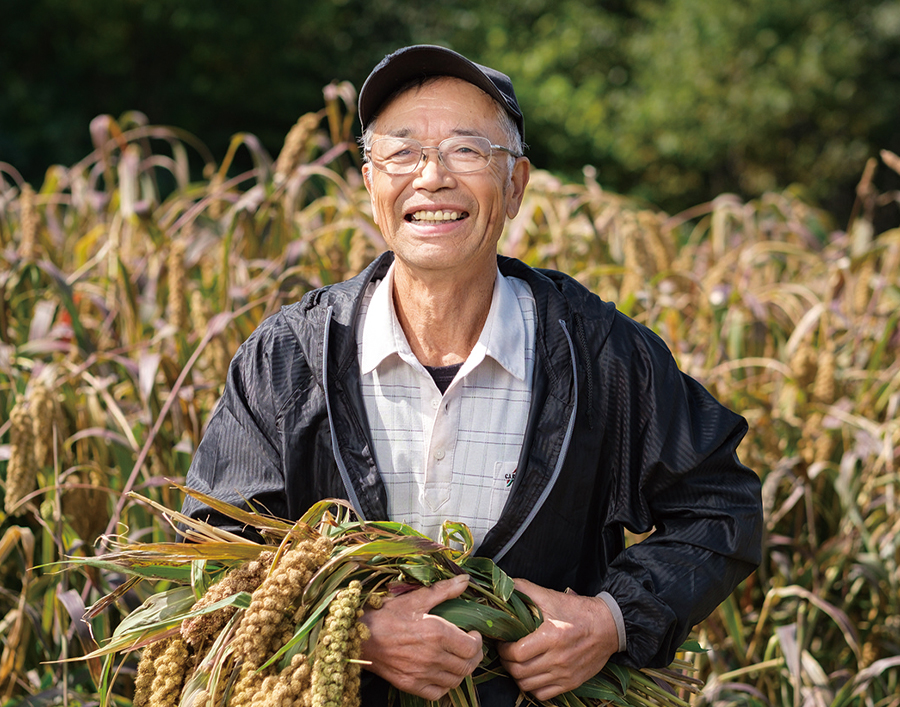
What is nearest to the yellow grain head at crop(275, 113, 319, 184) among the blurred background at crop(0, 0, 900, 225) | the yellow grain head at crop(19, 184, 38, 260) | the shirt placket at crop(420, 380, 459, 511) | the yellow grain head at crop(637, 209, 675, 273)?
the yellow grain head at crop(19, 184, 38, 260)

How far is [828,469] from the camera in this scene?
2533mm

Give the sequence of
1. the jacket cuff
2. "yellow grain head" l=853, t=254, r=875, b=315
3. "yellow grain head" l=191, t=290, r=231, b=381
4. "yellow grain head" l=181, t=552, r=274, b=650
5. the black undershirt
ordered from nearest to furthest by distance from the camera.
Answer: "yellow grain head" l=181, t=552, r=274, b=650 → the jacket cuff → the black undershirt → "yellow grain head" l=191, t=290, r=231, b=381 → "yellow grain head" l=853, t=254, r=875, b=315

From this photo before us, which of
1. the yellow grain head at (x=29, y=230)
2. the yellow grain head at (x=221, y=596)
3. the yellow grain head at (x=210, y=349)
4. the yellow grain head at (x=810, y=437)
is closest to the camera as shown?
the yellow grain head at (x=221, y=596)

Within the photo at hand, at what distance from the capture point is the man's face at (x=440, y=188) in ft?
4.98

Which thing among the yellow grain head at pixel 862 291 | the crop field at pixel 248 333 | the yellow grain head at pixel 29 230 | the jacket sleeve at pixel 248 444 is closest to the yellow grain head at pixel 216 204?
the crop field at pixel 248 333

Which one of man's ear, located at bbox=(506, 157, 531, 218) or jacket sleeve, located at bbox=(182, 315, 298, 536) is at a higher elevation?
man's ear, located at bbox=(506, 157, 531, 218)

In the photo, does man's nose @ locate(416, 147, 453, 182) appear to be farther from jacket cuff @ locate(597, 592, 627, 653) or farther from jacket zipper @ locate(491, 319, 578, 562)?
jacket cuff @ locate(597, 592, 627, 653)

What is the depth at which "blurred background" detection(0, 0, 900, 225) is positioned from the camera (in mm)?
11070

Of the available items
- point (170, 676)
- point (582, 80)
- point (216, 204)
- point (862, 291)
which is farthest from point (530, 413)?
point (582, 80)

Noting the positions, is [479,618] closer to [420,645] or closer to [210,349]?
[420,645]

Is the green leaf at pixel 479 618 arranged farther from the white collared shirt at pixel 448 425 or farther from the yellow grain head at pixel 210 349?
the yellow grain head at pixel 210 349

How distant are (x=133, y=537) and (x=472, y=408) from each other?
1016mm

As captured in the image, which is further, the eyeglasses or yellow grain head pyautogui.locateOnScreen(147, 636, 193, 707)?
the eyeglasses

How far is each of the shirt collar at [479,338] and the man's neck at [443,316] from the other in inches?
1.1
